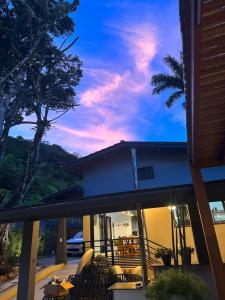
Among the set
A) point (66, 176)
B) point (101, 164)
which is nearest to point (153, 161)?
point (101, 164)

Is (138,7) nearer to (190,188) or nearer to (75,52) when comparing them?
(190,188)

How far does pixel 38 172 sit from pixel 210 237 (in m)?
26.2

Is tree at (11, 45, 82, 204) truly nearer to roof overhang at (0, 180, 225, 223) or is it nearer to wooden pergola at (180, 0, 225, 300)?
roof overhang at (0, 180, 225, 223)

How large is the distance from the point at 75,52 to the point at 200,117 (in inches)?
1024

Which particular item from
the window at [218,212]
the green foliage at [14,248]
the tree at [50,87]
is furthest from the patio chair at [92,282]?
the tree at [50,87]

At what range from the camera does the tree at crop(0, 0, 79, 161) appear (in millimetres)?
20719

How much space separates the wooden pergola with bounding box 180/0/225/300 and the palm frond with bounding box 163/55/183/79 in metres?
18.7

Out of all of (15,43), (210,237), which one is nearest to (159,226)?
(210,237)

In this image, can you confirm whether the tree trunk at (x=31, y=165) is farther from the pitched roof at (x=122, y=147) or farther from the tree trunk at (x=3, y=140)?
the pitched roof at (x=122, y=147)

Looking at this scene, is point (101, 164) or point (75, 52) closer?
point (101, 164)

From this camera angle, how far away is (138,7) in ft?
43.5

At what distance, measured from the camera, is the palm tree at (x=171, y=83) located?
21688mm

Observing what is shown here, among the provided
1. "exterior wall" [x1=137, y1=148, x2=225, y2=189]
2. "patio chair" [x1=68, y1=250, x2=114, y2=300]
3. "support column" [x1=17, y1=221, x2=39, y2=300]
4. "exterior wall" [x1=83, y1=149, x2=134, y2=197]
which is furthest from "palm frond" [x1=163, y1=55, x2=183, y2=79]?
"support column" [x1=17, y1=221, x2=39, y2=300]

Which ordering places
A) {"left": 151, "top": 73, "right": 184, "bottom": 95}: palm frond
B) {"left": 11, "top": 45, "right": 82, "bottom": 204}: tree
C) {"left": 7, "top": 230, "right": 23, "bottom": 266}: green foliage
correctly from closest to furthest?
{"left": 7, "top": 230, "right": 23, "bottom": 266}: green foliage, {"left": 151, "top": 73, "right": 184, "bottom": 95}: palm frond, {"left": 11, "top": 45, "right": 82, "bottom": 204}: tree
